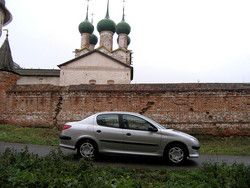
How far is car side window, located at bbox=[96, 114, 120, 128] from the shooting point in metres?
11.8

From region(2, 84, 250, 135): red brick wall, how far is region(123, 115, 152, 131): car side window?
8068 millimetres

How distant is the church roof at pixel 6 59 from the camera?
21.7 meters

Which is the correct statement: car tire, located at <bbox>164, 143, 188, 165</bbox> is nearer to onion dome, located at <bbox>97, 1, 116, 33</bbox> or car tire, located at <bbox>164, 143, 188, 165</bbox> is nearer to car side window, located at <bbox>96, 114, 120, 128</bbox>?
car side window, located at <bbox>96, 114, 120, 128</bbox>

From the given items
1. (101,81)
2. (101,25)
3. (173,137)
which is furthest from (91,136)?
(101,25)

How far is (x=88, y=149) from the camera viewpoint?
1174 centimetres

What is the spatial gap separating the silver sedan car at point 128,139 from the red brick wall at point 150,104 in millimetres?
7985

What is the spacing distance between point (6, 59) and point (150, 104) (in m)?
8.80

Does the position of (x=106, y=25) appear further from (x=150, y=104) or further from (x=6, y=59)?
(x=150, y=104)

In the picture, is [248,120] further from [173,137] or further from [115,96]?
[173,137]

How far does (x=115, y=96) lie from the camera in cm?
2028

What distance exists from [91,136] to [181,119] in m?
8.86

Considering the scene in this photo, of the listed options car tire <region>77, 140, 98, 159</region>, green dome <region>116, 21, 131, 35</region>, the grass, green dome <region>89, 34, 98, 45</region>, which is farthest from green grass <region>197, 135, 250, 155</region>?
green dome <region>89, 34, 98, 45</region>

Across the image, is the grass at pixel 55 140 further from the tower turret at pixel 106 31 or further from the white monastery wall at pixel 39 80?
the tower turret at pixel 106 31

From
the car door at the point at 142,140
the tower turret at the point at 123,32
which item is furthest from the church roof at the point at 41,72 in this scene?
the car door at the point at 142,140
